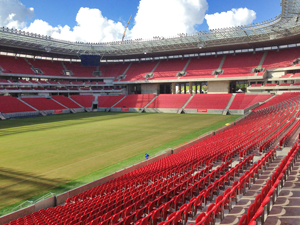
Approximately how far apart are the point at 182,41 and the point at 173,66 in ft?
43.1

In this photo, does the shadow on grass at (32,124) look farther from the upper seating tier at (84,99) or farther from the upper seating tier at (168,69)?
the upper seating tier at (168,69)

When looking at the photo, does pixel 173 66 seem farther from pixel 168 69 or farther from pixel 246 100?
pixel 246 100

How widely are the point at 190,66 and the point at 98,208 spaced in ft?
209

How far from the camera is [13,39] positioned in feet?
169

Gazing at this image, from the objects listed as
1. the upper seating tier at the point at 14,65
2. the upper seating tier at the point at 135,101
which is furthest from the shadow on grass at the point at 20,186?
the upper seating tier at the point at 14,65

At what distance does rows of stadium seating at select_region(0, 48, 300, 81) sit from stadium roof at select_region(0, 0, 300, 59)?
8.57ft

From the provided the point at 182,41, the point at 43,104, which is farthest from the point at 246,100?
the point at 43,104

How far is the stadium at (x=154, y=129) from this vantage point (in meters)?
7.68

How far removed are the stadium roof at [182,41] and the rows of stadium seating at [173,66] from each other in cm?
261

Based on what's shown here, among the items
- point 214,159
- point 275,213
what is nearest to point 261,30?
point 214,159

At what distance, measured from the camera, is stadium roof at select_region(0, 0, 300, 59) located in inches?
1855

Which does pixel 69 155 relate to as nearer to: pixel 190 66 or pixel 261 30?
pixel 261 30

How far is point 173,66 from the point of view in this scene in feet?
233

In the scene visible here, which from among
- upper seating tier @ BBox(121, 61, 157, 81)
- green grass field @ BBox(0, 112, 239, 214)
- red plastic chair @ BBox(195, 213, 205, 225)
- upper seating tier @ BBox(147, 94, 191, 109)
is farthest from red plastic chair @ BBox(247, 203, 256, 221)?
upper seating tier @ BBox(121, 61, 157, 81)
